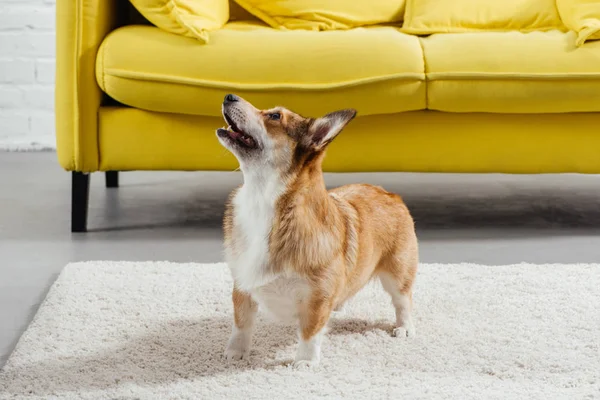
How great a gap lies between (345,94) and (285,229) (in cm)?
92

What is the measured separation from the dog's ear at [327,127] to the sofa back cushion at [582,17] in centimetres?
120

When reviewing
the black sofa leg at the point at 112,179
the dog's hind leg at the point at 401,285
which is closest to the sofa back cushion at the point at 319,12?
the black sofa leg at the point at 112,179

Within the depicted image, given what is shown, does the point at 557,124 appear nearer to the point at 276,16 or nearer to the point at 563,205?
the point at 563,205

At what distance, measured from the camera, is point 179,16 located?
249 cm

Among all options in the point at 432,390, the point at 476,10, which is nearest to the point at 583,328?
the point at 432,390

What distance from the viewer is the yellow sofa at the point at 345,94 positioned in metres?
2.44

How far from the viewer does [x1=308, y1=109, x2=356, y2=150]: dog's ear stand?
4.99 ft

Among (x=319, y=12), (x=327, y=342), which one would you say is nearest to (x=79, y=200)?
(x=319, y=12)

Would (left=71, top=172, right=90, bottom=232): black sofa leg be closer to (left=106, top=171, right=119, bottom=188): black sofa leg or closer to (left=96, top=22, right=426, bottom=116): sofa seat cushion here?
(left=96, top=22, right=426, bottom=116): sofa seat cushion

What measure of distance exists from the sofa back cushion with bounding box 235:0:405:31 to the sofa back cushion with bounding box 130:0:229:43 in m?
0.37

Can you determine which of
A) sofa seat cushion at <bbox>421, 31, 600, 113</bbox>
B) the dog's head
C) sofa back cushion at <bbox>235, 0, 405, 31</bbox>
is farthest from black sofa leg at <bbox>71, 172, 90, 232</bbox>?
the dog's head

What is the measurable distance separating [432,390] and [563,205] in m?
1.61

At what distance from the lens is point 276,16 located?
298 centimetres

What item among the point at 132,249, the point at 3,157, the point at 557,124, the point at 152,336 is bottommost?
the point at 3,157
